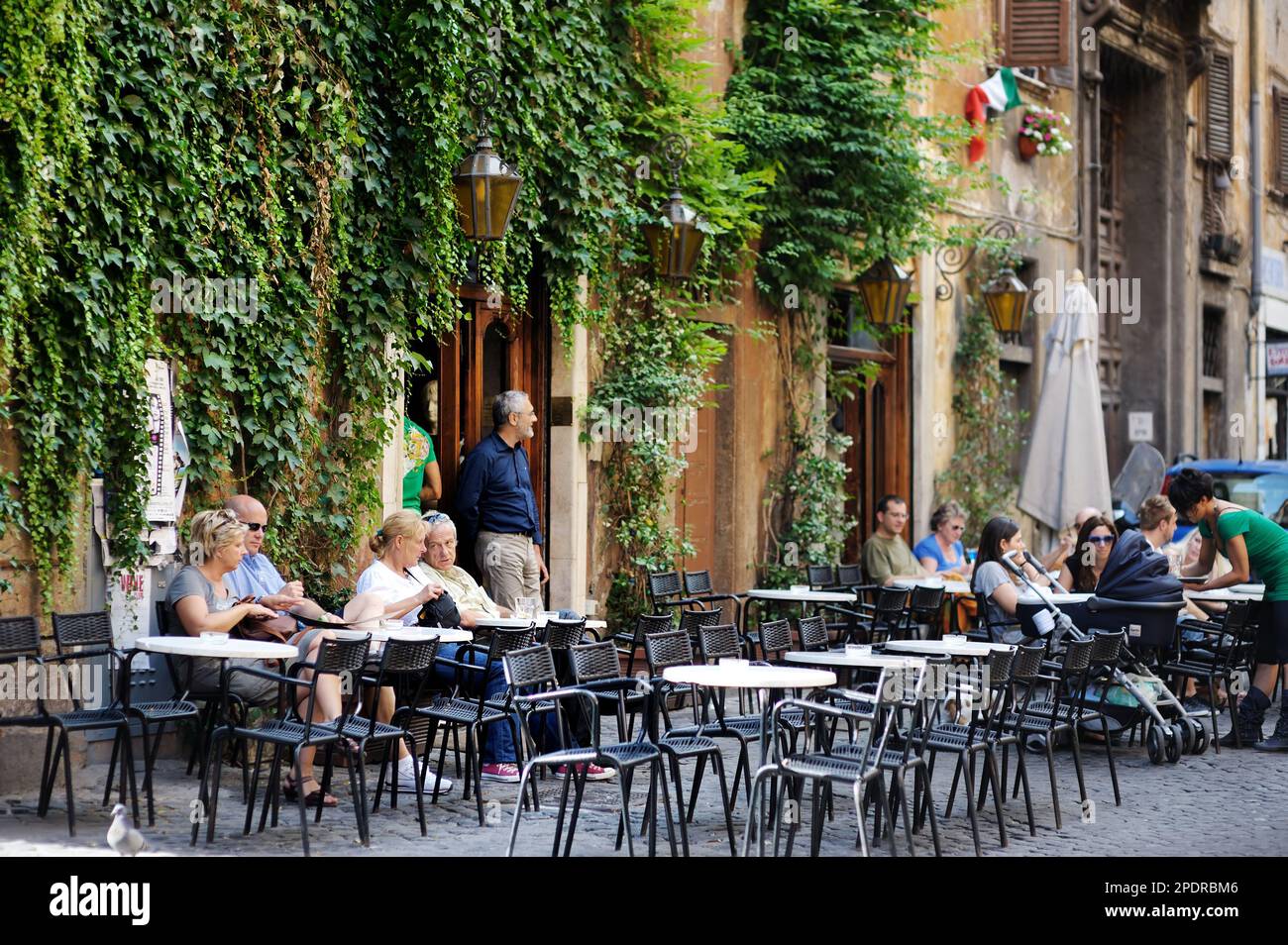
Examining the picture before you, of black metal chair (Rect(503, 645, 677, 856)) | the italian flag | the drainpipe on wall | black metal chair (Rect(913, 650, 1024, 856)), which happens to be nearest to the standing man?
black metal chair (Rect(503, 645, 677, 856))

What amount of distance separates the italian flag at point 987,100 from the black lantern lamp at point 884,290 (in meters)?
2.45

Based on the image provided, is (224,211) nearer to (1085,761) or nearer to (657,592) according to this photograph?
(657,592)

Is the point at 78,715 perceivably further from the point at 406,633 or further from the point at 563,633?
the point at 563,633

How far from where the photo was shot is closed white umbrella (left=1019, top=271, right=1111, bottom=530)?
14805 millimetres

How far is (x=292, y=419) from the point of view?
914 centimetres

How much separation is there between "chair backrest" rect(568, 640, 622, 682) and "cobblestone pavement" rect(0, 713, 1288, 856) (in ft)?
2.13

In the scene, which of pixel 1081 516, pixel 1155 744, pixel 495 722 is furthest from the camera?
pixel 1081 516

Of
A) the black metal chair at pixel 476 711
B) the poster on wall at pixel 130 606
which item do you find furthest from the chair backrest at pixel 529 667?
the poster on wall at pixel 130 606

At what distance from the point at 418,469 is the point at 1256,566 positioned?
513 cm

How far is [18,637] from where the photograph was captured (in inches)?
292

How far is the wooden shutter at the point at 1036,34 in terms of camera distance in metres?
17.6

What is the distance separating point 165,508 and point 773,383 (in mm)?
6734

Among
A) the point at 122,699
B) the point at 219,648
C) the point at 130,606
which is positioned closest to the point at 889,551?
the point at 130,606

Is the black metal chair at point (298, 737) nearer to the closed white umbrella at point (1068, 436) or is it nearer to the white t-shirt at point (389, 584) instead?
the white t-shirt at point (389, 584)
